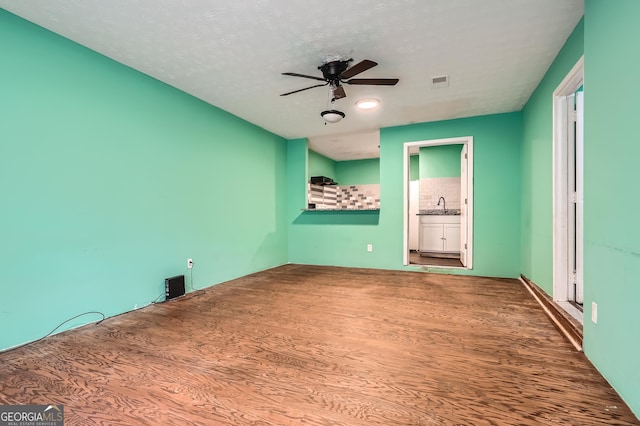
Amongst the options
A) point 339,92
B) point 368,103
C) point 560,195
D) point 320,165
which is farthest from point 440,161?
point 339,92

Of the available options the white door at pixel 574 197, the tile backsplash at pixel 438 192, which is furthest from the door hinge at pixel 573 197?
the tile backsplash at pixel 438 192

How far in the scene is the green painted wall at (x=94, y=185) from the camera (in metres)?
1.99

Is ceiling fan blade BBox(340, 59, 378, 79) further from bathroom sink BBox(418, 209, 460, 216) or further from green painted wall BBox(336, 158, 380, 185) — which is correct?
green painted wall BBox(336, 158, 380, 185)

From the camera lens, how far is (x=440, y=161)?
6004mm

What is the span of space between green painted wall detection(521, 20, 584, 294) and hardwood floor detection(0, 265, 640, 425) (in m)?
0.66

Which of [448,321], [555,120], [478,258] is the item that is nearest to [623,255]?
[448,321]

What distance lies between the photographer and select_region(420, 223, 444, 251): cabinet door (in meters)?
5.75

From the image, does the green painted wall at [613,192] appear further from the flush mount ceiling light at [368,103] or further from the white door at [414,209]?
the white door at [414,209]

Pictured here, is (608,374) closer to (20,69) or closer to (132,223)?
(132,223)

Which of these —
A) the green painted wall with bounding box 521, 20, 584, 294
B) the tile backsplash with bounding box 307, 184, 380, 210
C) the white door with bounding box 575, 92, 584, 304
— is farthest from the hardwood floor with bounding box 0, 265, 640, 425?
the tile backsplash with bounding box 307, 184, 380, 210

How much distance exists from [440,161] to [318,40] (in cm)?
464

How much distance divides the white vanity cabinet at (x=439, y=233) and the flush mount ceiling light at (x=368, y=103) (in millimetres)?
3200

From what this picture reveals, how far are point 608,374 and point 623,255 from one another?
2.28 feet

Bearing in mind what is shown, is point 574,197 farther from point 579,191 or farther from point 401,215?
point 401,215
